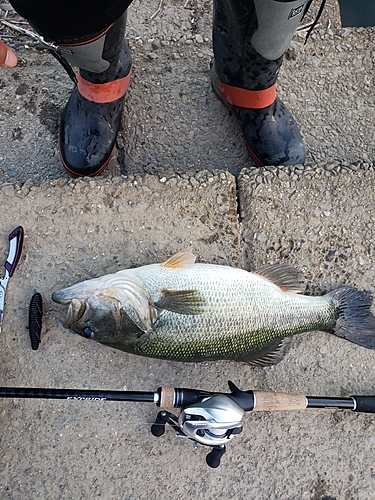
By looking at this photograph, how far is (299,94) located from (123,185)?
4.66 feet

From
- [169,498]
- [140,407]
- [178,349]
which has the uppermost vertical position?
[178,349]

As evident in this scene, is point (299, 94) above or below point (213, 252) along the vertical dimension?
above

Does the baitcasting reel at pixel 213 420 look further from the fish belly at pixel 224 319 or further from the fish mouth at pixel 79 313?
the fish mouth at pixel 79 313

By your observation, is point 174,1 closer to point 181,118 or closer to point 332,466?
point 181,118

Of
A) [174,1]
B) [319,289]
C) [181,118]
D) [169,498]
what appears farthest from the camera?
[174,1]

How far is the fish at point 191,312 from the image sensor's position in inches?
77.9

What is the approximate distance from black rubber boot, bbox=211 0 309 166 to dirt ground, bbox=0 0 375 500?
18 centimetres

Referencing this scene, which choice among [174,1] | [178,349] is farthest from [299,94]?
[178,349]

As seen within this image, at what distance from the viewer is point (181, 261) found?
2.15 m

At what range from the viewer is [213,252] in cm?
242

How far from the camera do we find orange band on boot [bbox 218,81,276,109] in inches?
101

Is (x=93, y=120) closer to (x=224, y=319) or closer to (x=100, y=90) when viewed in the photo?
(x=100, y=90)

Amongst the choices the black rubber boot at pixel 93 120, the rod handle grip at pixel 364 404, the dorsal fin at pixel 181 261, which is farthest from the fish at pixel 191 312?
the black rubber boot at pixel 93 120

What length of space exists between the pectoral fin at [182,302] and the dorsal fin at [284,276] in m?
0.41
